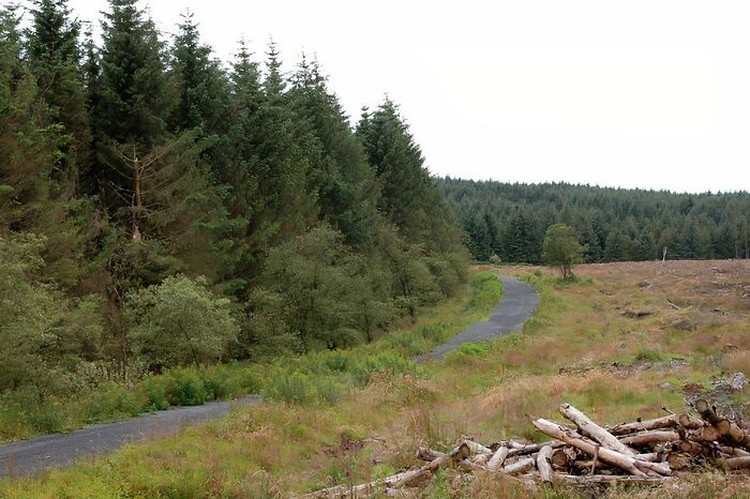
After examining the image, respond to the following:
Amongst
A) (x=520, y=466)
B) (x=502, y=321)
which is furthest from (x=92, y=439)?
(x=502, y=321)

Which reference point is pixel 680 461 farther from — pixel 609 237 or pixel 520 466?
pixel 609 237

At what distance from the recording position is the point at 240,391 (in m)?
18.0

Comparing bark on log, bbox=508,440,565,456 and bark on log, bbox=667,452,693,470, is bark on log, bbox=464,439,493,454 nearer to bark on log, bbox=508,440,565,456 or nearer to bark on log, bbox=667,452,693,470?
bark on log, bbox=508,440,565,456

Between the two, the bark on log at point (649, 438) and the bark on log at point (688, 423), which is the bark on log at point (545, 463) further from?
the bark on log at point (688, 423)

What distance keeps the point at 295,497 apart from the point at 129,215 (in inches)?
805

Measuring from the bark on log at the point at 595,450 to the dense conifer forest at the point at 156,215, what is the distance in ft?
37.9

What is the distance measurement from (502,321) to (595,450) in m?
30.9

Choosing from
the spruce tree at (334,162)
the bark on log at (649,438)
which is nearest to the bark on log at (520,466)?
the bark on log at (649,438)

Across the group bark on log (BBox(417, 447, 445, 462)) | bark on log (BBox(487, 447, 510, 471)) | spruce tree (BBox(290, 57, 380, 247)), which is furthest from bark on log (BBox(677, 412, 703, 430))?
spruce tree (BBox(290, 57, 380, 247))

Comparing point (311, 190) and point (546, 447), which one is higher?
point (311, 190)

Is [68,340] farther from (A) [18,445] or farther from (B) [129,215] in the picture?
(B) [129,215]

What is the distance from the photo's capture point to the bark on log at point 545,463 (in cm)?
771

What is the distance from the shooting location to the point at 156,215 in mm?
25172


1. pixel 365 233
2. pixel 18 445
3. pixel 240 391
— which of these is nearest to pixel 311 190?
pixel 365 233
